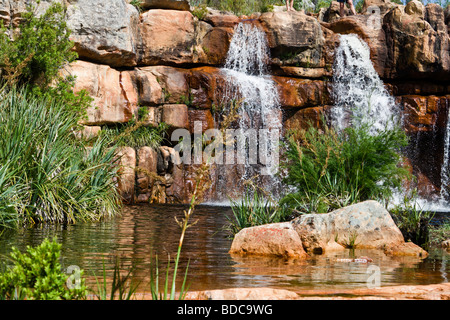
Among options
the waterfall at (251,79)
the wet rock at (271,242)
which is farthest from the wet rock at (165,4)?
the wet rock at (271,242)

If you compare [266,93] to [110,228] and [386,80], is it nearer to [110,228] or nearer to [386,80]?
[386,80]

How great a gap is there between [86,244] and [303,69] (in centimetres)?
1419

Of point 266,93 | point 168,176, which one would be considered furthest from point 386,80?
point 168,176

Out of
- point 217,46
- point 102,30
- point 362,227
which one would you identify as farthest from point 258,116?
point 362,227

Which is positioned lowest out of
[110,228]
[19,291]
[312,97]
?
[110,228]

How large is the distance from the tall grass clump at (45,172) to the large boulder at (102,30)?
6.78 meters

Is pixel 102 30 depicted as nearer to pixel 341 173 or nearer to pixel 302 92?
pixel 302 92

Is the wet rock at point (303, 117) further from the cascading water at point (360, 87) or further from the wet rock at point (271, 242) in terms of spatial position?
the wet rock at point (271, 242)

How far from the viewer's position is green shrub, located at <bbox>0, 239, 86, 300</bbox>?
2805 millimetres

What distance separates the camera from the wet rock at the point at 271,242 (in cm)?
667

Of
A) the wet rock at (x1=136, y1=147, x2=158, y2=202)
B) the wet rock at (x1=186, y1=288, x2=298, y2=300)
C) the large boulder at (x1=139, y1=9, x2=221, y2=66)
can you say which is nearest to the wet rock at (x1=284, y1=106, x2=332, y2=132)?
the large boulder at (x1=139, y1=9, x2=221, y2=66)

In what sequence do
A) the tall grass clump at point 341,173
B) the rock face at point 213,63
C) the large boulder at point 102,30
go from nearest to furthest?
the tall grass clump at point 341,173 → the large boulder at point 102,30 → the rock face at point 213,63

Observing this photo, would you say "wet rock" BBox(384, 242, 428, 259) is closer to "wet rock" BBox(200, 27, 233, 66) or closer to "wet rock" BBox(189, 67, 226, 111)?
"wet rock" BBox(189, 67, 226, 111)

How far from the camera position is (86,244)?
271 inches
